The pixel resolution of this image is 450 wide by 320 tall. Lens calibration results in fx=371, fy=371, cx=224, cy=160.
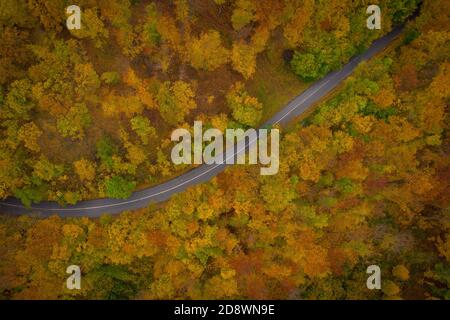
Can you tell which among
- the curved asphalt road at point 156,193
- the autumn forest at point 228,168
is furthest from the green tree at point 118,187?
the curved asphalt road at point 156,193

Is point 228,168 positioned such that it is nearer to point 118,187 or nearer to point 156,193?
point 156,193

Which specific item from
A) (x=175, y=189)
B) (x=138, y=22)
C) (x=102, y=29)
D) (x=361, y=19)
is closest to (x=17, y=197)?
(x=175, y=189)

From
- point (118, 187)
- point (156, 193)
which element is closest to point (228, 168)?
point (156, 193)

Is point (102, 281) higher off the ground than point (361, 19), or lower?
lower

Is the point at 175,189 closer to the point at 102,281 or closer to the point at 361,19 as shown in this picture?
the point at 102,281

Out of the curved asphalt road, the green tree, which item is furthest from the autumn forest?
the curved asphalt road

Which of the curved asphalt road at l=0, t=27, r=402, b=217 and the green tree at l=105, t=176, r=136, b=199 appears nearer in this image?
the green tree at l=105, t=176, r=136, b=199

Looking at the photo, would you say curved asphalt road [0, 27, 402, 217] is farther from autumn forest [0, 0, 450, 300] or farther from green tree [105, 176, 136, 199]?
green tree [105, 176, 136, 199]

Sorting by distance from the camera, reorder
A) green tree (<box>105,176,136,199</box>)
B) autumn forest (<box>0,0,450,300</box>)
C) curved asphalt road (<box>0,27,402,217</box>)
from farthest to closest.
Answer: curved asphalt road (<box>0,27,402,217</box>)
green tree (<box>105,176,136,199</box>)
autumn forest (<box>0,0,450,300</box>)
